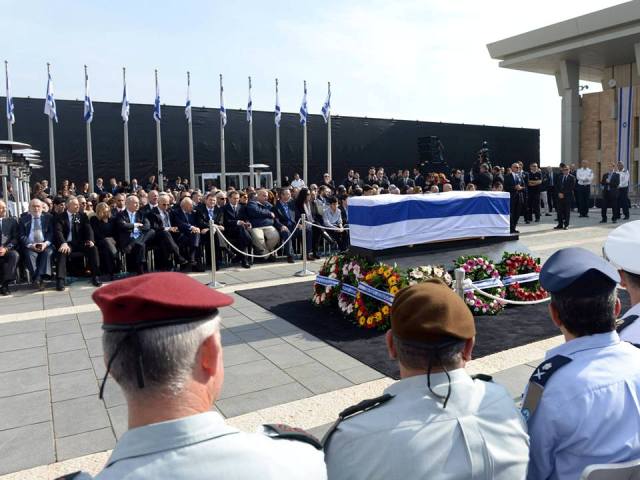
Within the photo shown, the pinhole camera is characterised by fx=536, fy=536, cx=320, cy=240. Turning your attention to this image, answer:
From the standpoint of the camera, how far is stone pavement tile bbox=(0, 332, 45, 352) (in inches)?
253

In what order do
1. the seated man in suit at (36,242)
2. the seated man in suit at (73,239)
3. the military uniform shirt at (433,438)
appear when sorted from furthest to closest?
1. the seated man in suit at (73,239)
2. the seated man in suit at (36,242)
3. the military uniform shirt at (433,438)

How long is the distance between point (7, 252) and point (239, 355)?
575cm

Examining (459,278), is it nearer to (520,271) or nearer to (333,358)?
(333,358)

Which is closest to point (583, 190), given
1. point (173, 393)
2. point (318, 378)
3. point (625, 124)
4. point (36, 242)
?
point (625, 124)

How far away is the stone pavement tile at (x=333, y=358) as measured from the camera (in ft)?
18.0

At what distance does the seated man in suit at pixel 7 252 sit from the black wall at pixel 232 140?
55.5 feet

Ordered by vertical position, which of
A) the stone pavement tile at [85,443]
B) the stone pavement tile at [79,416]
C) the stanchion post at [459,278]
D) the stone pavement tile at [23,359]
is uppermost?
the stanchion post at [459,278]

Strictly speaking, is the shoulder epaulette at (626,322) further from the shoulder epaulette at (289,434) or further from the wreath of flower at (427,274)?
the wreath of flower at (427,274)

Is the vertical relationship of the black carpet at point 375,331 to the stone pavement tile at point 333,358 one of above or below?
above

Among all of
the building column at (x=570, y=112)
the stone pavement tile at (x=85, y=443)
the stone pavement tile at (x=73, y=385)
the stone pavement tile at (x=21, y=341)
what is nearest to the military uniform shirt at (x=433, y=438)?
the stone pavement tile at (x=85, y=443)

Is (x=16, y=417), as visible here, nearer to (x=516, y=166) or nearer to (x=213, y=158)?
(x=516, y=166)

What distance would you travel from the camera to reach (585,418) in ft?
5.87

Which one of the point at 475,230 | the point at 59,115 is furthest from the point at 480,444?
the point at 59,115

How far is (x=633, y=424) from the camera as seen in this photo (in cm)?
184
